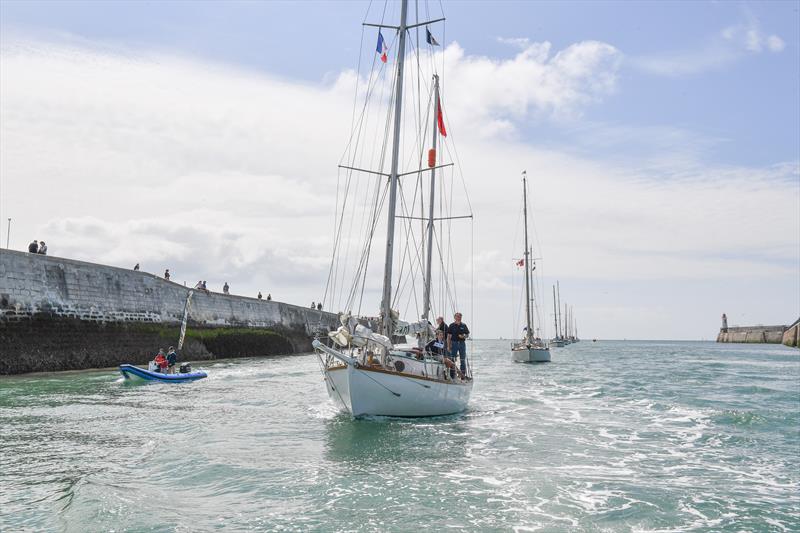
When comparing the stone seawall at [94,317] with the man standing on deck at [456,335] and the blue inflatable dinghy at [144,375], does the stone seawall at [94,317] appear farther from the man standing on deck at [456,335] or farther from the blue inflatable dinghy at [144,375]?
the blue inflatable dinghy at [144,375]

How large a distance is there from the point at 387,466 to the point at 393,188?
8747 mm

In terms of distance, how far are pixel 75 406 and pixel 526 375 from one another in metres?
25.6

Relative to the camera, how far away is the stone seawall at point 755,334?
361ft

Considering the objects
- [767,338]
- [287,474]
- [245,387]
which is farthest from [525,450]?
[767,338]

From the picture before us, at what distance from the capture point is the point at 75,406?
61.4 feet

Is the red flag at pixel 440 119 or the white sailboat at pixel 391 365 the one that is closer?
the white sailboat at pixel 391 365

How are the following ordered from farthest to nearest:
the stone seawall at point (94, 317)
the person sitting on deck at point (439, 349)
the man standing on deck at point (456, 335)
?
the stone seawall at point (94, 317) < the man standing on deck at point (456, 335) < the person sitting on deck at point (439, 349)

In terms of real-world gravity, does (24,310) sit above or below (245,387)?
above

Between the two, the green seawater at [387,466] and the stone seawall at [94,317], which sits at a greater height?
the stone seawall at [94,317]

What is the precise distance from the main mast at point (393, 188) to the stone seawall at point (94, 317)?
3501 millimetres

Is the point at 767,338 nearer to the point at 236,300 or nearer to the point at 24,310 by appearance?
the point at 236,300

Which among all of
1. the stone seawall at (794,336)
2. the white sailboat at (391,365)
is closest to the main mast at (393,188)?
the white sailboat at (391,365)

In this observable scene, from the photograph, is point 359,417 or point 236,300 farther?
point 236,300

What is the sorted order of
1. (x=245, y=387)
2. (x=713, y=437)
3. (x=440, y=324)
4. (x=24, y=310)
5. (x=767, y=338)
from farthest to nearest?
(x=767, y=338) → (x=24, y=310) → (x=245, y=387) → (x=440, y=324) → (x=713, y=437)
